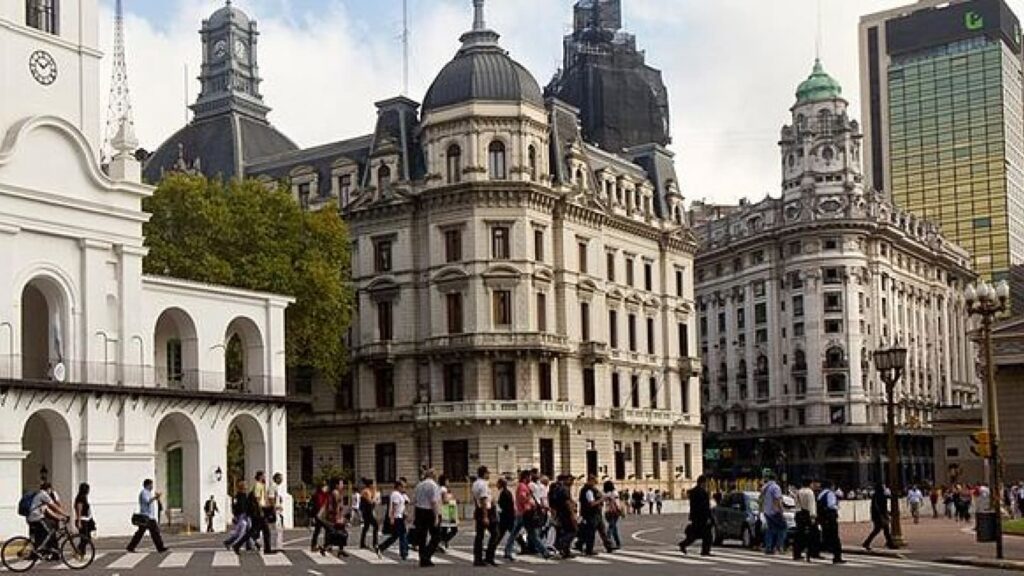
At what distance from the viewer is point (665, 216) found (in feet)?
293

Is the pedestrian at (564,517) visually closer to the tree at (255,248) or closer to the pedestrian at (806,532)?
the pedestrian at (806,532)

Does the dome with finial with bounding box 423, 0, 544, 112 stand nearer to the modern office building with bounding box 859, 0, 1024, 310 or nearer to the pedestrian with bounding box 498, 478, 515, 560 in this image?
the pedestrian with bounding box 498, 478, 515, 560

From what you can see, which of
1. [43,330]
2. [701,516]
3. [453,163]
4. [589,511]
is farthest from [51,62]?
[701,516]

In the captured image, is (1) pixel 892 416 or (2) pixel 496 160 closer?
(1) pixel 892 416

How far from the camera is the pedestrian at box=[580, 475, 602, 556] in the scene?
33.6 m

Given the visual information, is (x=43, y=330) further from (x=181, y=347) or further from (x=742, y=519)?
(x=742, y=519)

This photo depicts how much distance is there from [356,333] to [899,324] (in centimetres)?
6052

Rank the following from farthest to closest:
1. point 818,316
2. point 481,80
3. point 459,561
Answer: point 818,316 < point 481,80 < point 459,561

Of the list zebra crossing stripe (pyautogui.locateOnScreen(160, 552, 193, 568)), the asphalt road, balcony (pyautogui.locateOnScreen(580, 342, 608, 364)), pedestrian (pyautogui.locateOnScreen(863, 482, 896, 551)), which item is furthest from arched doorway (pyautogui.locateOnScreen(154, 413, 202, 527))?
pedestrian (pyautogui.locateOnScreen(863, 482, 896, 551))

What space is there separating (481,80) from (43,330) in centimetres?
2919

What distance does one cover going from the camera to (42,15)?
2013 inches

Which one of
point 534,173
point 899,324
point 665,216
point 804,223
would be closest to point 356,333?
point 534,173

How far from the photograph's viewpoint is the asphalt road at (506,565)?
2808 cm

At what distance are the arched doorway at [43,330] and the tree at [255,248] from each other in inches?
539
